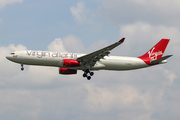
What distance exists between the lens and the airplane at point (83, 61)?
5216 cm

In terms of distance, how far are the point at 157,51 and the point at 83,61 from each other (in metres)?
16.7

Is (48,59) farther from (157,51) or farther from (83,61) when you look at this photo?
(157,51)

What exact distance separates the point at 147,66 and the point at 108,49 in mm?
12259

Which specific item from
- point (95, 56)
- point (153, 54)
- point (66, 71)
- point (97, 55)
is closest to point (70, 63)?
point (95, 56)

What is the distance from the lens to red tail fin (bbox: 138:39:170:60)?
5981 cm

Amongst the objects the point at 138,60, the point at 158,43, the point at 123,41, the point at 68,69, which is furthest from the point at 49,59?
the point at 158,43

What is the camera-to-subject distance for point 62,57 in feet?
173

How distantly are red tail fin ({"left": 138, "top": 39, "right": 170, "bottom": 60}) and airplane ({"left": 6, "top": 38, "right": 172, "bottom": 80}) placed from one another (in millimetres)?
1310

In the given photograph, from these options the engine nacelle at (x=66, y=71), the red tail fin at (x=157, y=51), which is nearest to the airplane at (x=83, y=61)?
the engine nacelle at (x=66, y=71)

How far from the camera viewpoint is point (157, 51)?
6069 centimetres

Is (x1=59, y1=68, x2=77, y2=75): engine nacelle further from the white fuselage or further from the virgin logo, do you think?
the virgin logo

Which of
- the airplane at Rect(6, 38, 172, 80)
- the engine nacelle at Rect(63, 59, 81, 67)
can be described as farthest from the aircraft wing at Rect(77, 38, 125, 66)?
the engine nacelle at Rect(63, 59, 81, 67)

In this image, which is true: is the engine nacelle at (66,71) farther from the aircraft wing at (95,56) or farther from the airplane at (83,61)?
the aircraft wing at (95,56)

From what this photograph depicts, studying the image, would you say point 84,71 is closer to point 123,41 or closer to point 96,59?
point 96,59
